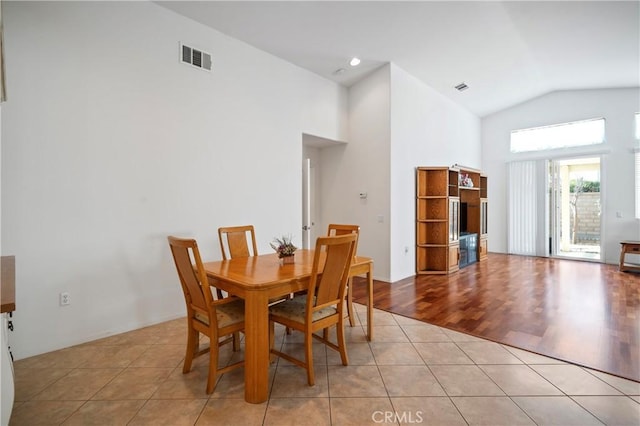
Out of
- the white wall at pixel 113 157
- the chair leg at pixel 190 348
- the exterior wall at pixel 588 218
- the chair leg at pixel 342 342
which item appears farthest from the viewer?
the exterior wall at pixel 588 218

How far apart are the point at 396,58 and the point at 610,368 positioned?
448 centimetres

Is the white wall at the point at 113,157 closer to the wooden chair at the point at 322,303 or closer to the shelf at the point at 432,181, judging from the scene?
the wooden chair at the point at 322,303

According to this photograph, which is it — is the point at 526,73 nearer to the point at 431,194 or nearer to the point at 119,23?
the point at 431,194

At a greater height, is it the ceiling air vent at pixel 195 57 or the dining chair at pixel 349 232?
the ceiling air vent at pixel 195 57

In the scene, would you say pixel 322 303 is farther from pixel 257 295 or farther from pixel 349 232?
pixel 349 232

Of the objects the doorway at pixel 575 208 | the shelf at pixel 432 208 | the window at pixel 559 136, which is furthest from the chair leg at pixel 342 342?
the window at pixel 559 136

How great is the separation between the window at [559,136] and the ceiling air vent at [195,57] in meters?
7.47

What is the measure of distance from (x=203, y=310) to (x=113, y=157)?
1883 mm

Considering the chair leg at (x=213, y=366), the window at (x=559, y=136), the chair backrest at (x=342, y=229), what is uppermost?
the window at (x=559, y=136)

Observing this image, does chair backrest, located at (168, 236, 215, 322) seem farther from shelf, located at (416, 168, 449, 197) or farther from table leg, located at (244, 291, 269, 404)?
shelf, located at (416, 168, 449, 197)

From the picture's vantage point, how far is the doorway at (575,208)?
6773 mm

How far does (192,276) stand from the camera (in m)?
2.05

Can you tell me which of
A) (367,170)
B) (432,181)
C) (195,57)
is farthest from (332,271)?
(432,181)

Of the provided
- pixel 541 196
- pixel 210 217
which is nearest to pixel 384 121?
pixel 210 217
